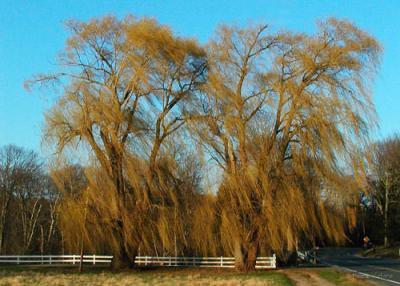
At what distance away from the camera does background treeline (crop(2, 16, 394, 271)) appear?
73.3ft

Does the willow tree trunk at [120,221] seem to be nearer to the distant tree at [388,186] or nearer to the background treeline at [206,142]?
the background treeline at [206,142]

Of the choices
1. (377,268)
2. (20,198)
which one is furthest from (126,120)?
(20,198)

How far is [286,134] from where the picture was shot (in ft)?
75.7

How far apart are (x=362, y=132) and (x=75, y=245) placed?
547 inches

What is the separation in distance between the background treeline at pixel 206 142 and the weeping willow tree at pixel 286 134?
0.05m

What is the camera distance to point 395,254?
45625mm

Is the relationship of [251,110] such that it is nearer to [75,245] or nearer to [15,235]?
[75,245]

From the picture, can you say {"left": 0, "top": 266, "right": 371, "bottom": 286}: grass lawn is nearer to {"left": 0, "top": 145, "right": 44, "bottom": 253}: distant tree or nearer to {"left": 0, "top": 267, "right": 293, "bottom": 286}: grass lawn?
{"left": 0, "top": 267, "right": 293, "bottom": 286}: grass lawn

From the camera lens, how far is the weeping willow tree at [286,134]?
21750mm

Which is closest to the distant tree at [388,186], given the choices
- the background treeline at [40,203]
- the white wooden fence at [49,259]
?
the background treeline at [40,203]

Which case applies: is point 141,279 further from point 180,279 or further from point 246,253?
point 246,253

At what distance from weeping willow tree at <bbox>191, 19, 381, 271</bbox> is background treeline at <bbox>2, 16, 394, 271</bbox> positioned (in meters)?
0.05

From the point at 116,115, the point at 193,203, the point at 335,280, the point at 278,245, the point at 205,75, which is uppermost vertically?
the point at 205,75

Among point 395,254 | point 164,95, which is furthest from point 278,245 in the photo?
point 395,254
